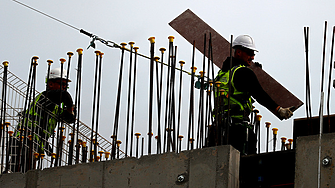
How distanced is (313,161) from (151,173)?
6.50 ft

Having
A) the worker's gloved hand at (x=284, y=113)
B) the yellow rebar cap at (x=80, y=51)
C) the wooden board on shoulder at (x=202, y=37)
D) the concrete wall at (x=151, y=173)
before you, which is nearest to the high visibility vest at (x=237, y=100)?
the worker's gloved hand at (x=284, y=113)

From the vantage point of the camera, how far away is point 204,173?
6957 millimetres

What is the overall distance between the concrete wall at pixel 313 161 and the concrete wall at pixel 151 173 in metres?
0.78

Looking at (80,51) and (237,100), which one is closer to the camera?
(237,100)

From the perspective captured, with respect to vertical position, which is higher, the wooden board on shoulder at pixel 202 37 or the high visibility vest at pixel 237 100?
the wooden board on shoulder at pixel 202 37

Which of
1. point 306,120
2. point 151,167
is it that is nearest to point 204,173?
point 151,167

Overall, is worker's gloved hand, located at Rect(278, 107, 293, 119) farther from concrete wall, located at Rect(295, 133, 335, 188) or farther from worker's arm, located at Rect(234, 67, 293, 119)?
concrete wall, located at Rect(295, 133, 335, 188)

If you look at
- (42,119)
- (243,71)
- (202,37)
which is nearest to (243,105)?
(243,71)

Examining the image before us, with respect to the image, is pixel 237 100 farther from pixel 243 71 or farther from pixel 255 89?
pixel 243 71

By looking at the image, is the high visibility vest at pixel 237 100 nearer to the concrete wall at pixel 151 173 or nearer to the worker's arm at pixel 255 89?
the worker's arm at pixel 255 89

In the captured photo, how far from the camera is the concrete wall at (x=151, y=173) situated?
6.86 m

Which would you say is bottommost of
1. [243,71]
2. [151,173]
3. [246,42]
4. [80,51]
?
[151,173]

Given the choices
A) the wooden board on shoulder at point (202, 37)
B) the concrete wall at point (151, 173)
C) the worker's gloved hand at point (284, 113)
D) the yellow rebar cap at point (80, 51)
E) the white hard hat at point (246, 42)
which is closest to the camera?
the concrete wall at point (151, 173)

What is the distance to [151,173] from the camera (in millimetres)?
7383
